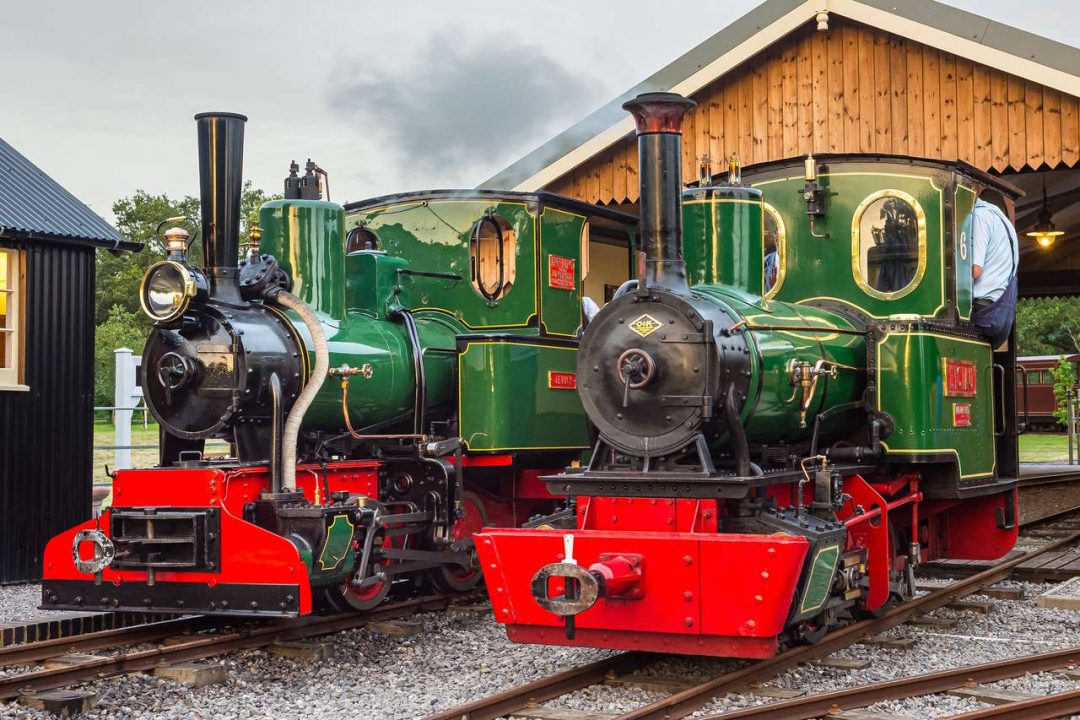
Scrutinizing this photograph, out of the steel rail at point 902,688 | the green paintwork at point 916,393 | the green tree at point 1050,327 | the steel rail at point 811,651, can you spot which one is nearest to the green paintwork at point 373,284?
the green paintwork at point 916,393

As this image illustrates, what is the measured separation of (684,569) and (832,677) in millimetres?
1088

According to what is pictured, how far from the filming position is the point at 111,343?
31.5m

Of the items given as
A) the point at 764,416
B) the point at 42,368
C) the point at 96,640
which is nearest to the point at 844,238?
the point at 764,416

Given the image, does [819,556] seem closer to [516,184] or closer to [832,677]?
[832,677]

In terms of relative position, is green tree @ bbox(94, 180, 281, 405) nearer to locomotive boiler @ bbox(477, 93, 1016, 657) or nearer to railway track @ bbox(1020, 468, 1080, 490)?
railway track @ bbox(1020, 468, 1080, 490)

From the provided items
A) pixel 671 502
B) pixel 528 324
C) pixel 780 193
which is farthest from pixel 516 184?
pixel 671 502

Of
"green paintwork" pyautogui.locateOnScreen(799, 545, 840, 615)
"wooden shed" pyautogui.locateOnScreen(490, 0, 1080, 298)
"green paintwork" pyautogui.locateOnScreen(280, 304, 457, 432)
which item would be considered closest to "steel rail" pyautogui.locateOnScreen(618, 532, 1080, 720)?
"green paintwork" pyautogui.locateOnScreen(799, 545, 840, 615)

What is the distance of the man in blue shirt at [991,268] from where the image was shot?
7.53 metres

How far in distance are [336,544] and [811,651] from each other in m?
2.50

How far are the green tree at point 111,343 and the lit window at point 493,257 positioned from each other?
2275 cm

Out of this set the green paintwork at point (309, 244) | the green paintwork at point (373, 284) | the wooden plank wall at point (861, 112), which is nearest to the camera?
the green paintwork at point (309, 244)

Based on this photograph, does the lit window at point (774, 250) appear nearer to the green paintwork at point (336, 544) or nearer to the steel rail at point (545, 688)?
the steel rail at point (545, 688)

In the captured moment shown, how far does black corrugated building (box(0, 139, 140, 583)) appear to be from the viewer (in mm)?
9367

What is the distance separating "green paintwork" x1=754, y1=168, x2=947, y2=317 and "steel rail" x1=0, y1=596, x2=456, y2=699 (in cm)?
316
